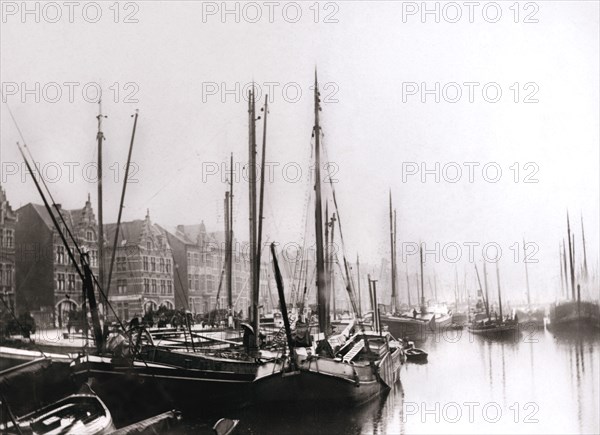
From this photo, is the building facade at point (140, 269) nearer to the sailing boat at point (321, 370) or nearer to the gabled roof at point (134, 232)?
the gabled roof at point (134, 232)

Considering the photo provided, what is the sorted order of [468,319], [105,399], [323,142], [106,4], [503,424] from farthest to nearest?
1. [468,319]
2. [323,142]
3. [105,399]
4. [503,424]
5. [106,4]

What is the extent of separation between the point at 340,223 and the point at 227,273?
3.32 metres

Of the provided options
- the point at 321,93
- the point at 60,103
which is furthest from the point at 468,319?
the point at 60,103

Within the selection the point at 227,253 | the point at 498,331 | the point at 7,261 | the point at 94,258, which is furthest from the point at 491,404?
the point at 7,261

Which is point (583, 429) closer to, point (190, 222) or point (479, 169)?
point (479, 169)

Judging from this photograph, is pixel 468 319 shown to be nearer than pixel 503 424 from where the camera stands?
No

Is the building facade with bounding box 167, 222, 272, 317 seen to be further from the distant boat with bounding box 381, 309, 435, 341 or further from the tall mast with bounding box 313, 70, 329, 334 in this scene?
the distant boat with bounding box 381, 309, 435, 341

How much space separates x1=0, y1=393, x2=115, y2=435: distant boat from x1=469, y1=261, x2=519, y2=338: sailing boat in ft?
19.0

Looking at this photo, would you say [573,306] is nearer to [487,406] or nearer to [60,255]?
[487,406]

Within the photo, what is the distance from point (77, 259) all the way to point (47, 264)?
0.55 m

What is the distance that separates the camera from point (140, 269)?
9.27 m

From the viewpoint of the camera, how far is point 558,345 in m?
8.83

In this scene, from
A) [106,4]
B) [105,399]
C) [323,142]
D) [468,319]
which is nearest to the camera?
[106,4]

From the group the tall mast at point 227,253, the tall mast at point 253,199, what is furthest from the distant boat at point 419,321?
the tall mast at point 227,253
